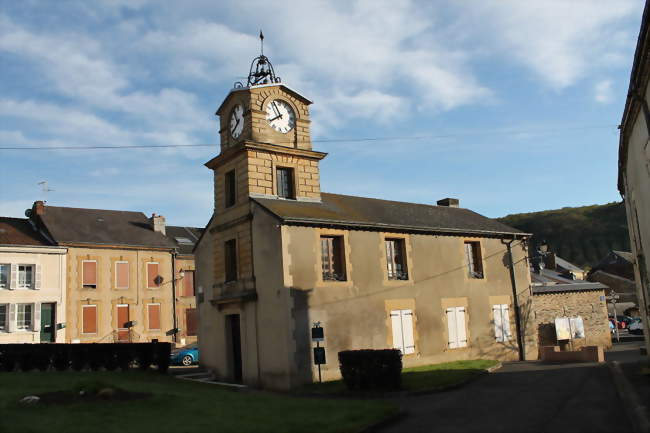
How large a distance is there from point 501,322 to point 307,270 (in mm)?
10274

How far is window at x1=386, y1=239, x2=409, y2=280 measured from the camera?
20.8 meters

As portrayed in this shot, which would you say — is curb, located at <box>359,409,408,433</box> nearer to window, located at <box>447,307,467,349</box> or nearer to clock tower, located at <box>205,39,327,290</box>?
clock tower, located at <box>205,39,327,290</box>

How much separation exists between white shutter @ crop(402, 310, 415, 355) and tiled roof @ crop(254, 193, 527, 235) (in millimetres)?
3150

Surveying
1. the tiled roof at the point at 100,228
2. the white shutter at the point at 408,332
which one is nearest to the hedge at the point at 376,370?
the white shutter at the point at 408,332

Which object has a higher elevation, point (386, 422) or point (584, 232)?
point (584, 232)

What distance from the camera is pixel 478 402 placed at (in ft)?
42.9

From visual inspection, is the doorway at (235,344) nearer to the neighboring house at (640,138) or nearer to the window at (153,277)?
the neighboring house at (640,138)

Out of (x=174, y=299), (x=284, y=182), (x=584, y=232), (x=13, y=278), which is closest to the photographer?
(x=284, y=182)

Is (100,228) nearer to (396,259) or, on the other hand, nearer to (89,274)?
(89,274)

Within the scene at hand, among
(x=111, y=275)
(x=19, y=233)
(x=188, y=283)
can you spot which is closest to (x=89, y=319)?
(x=111, y=275)

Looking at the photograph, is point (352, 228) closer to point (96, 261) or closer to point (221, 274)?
point (221, 274)

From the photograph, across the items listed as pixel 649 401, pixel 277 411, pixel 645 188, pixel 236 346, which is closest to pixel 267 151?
pixel 236 346

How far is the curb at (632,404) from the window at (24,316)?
28.1m

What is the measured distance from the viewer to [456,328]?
22.2m
